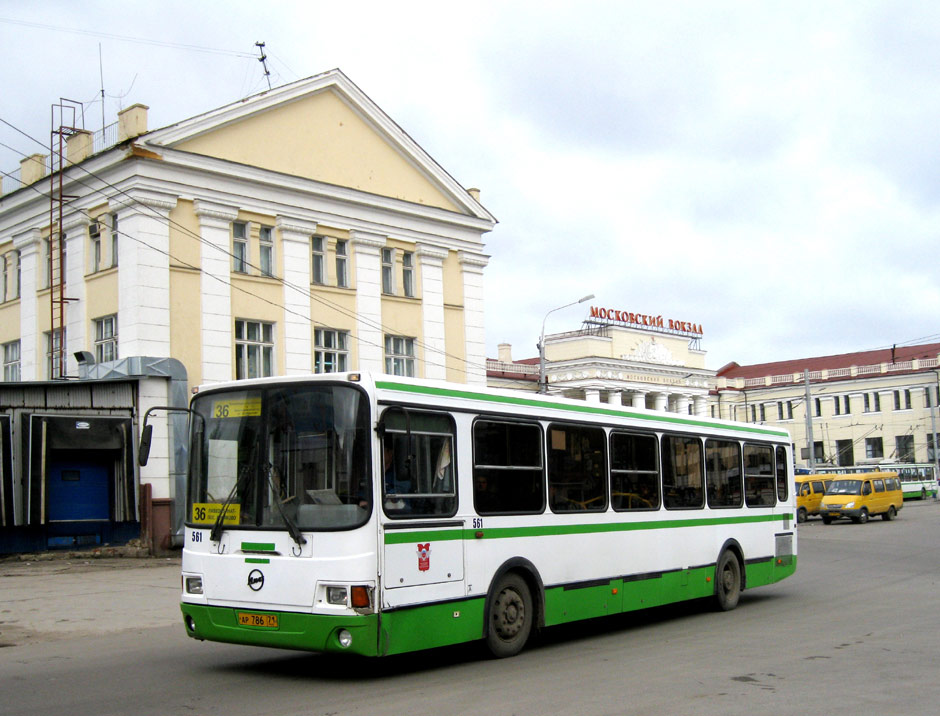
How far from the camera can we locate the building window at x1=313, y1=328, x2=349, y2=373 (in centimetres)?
3266

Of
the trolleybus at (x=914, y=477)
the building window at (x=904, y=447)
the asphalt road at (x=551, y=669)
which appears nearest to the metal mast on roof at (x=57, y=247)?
the asphalt road at (x=551, y=669)

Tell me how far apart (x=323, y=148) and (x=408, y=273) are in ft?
16.6

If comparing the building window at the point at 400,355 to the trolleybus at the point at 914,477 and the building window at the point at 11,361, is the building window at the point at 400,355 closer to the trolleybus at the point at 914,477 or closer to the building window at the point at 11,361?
the building window at the point at 11,361

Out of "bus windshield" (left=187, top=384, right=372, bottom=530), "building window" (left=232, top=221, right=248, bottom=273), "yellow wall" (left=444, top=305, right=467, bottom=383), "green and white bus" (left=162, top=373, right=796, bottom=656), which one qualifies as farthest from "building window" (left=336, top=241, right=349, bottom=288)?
"bus windshield" (left=187, top=384, right=372, bottom=530)

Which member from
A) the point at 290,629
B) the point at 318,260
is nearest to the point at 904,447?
the point at 318,260

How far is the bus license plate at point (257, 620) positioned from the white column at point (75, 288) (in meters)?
22.6

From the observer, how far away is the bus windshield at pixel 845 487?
136 ft

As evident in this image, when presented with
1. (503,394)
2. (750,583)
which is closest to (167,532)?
(750,583)

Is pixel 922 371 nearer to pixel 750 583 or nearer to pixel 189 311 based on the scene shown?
pixel 189 311

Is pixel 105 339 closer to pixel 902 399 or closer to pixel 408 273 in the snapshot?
pixel 408 273

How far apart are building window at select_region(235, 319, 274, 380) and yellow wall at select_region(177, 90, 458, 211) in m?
4.85

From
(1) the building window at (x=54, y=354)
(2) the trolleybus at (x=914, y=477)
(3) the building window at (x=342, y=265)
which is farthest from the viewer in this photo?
(2) the trolleybus at (x=914, y=477)

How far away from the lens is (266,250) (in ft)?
105

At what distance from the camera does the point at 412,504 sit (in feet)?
31.0
